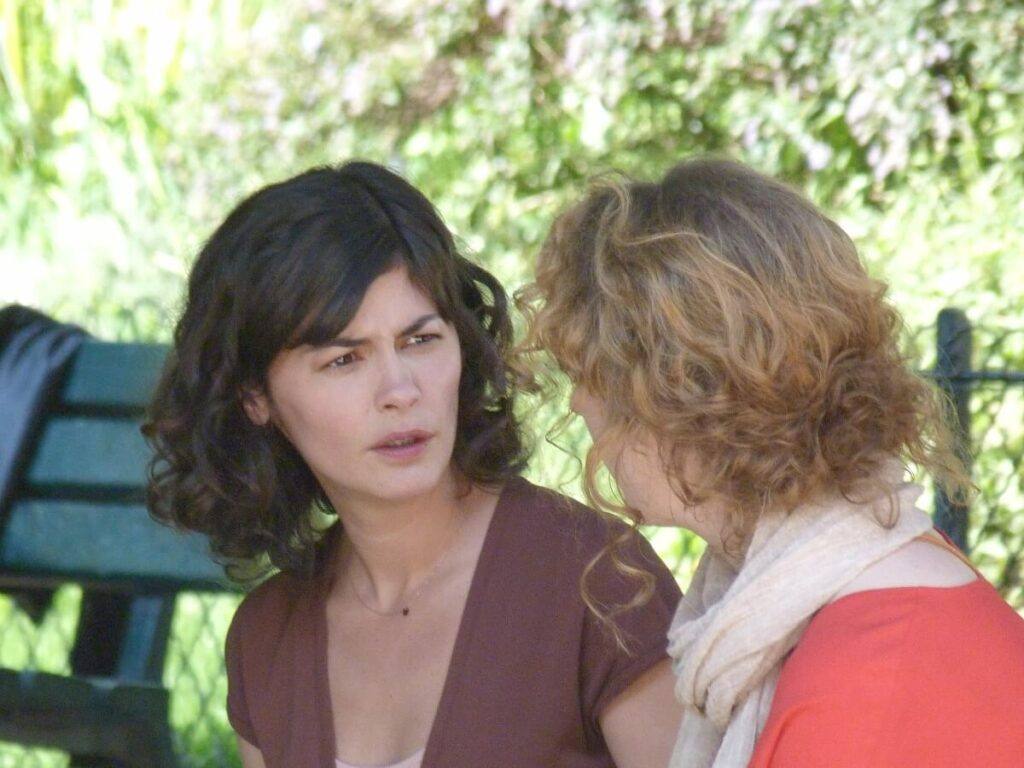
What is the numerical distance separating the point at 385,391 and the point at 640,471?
60 cm

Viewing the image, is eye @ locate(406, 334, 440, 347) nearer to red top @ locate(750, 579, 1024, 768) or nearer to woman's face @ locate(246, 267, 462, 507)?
woman's face @ locate(246, 267, 462, 507)

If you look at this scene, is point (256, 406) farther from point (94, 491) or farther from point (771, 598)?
point (771, 598)

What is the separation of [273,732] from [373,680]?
0.61ft

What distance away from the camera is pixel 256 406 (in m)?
2.38

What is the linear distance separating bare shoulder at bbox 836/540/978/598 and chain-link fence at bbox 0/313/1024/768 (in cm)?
91

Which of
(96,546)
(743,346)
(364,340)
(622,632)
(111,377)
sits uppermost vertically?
(743,346)

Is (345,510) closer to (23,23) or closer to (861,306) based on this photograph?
(861,306)

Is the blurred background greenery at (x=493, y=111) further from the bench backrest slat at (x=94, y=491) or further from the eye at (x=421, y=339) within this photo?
the eye at (x=421, y=339)

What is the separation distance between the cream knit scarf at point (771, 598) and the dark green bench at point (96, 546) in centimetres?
A: 147

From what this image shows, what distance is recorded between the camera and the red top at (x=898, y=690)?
142 cm

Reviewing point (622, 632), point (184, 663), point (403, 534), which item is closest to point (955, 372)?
point (622, 632)

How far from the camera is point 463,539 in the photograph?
2408 millimetres

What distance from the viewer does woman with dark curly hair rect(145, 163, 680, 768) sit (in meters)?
2.20

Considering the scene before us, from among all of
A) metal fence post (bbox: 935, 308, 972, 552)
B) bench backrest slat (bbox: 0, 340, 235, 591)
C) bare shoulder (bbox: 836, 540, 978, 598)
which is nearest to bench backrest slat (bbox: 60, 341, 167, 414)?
bench backrest slat (bbox: 0, 340, 235, 591)
